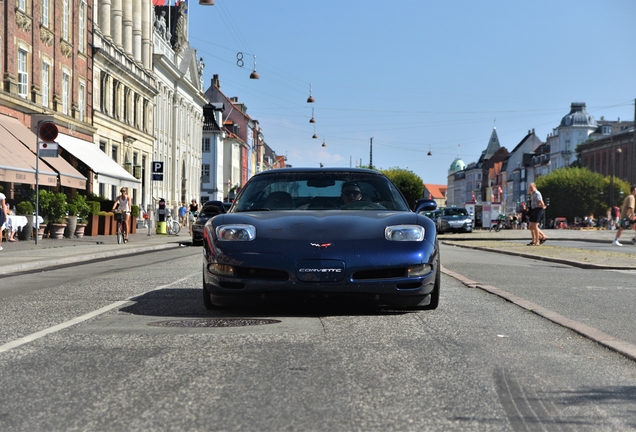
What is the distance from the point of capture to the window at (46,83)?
3553 cm

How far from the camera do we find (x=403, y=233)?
303 inches

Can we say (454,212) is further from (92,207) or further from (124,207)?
(124,207)

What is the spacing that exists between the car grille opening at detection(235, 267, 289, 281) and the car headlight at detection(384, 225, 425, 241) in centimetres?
93

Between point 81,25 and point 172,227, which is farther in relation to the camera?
point 81,25

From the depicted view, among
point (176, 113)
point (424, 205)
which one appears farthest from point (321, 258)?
point (176, 113)

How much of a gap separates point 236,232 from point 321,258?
80 cm

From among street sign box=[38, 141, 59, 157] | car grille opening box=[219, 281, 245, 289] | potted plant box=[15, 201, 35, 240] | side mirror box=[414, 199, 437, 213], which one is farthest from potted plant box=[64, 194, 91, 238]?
car grille opening box=[219, 281, 245, 289]

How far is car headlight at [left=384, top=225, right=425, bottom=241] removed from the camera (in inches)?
302

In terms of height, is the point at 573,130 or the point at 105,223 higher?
the point at 573,130

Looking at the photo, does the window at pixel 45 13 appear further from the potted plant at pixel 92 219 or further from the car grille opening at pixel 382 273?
the car grille opening at pixel 382 273

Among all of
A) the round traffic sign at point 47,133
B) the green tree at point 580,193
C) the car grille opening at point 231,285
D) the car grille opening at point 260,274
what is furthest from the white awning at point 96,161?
the green tree at point 580,193

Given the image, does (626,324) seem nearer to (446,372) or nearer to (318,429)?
(446,372)

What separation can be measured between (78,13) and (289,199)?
34.8 m

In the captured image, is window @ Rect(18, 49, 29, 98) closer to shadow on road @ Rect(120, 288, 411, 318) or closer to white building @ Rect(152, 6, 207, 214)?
shadow on road @ Rect(120, 288, 411, 318)
